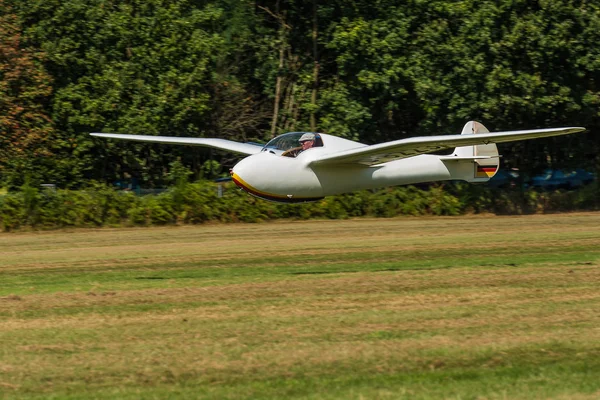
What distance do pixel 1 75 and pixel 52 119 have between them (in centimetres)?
233

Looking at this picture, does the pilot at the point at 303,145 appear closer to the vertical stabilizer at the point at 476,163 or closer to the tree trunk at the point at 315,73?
the vertical stabilizer at the point at 476,163

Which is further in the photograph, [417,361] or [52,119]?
[52,119]

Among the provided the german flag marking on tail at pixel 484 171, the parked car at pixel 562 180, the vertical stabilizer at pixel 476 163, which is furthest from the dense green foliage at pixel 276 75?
the german flag marking on tail at pixel 484 171

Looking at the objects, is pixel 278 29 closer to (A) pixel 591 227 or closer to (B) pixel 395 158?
(A) pixel 591 227

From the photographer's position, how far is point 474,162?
1742 centimetres

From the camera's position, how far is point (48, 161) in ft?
107

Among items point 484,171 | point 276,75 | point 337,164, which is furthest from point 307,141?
point 276,75

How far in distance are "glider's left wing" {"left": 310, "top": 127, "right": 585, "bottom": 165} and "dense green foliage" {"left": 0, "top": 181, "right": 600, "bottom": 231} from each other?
15.0 meters

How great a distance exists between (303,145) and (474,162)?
3849 mm

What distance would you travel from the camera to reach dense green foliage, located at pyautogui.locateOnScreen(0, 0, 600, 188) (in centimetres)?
3288

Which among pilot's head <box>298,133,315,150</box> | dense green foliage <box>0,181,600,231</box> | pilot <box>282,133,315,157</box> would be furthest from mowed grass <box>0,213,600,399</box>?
dense green foliage <box>0,181,600,231</box>

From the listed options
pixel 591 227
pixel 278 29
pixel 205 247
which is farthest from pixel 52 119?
pixel 591 227

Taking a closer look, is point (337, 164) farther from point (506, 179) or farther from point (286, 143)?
point (506, 179)

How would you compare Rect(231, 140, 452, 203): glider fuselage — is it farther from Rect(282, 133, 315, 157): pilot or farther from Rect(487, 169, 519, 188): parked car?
Rect(487, 169, 519, 188): parked car
